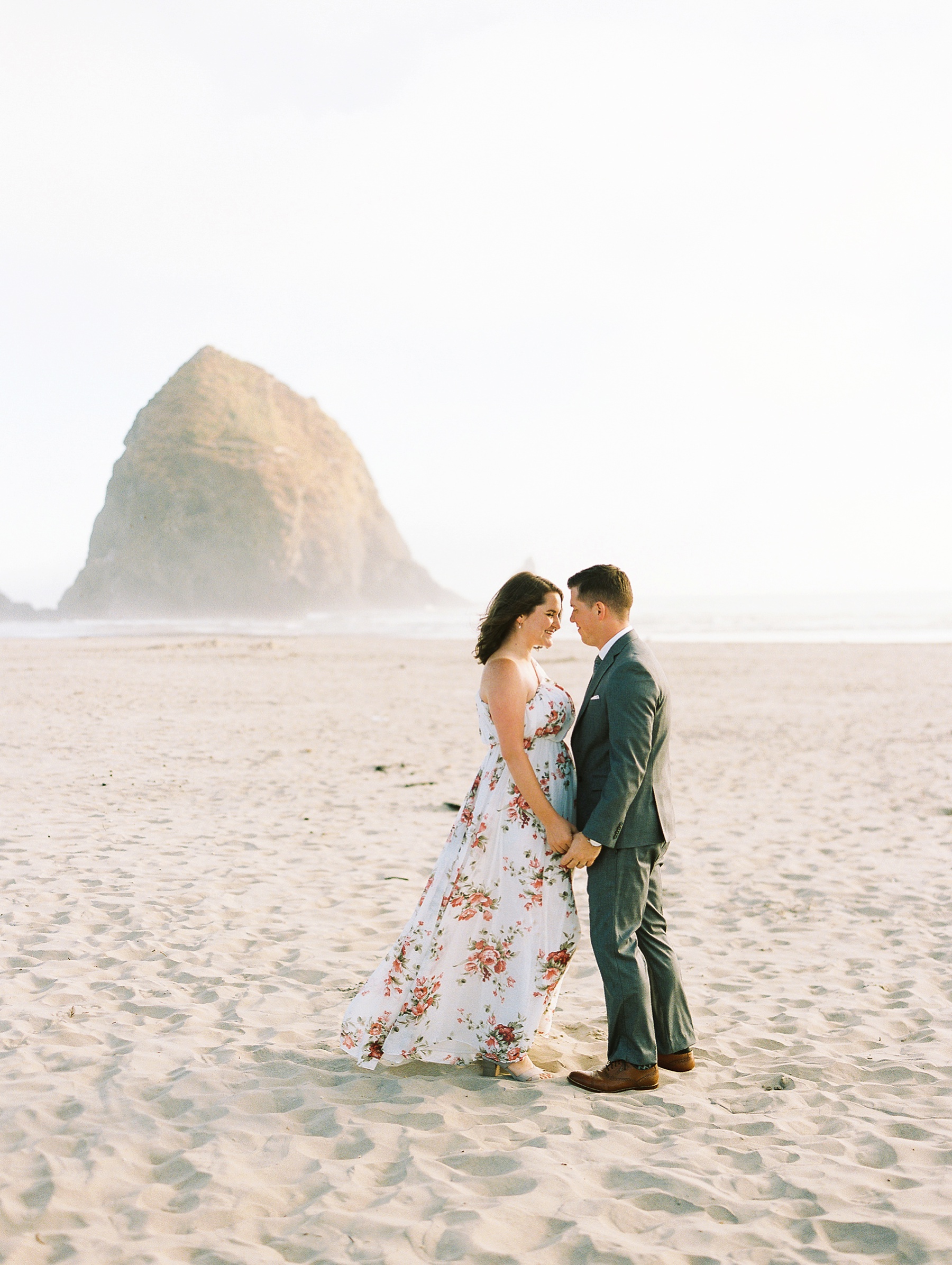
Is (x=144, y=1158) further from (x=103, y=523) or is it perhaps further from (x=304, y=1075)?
(x=103, y=523)

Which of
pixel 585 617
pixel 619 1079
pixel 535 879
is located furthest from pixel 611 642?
pixel 619 1079

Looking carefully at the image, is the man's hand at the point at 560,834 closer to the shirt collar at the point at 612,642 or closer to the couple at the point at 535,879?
the couple at the point at 535,879

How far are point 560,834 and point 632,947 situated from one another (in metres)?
0.48

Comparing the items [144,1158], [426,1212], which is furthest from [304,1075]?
[426,1212]

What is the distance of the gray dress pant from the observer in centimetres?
350

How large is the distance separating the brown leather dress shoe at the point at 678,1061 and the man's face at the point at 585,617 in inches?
64.3

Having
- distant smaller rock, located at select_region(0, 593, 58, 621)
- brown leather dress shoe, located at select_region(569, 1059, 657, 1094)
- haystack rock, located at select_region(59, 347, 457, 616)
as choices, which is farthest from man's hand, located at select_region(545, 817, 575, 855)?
distant smaller rock, located at select_region(0, 593, 58, 621)

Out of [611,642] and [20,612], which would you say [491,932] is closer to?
[611,642]

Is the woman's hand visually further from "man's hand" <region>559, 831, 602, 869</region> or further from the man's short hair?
the man's short hair

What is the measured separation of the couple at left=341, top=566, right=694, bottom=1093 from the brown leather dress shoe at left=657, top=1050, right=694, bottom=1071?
22 centimetres

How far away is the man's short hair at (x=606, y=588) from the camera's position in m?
3.50

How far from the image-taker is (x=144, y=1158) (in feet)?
10.1

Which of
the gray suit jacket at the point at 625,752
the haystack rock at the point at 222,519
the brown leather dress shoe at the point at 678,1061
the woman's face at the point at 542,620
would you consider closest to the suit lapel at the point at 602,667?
the gray suit jacket at the point at 625,752

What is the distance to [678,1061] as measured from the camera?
380 centimetres
